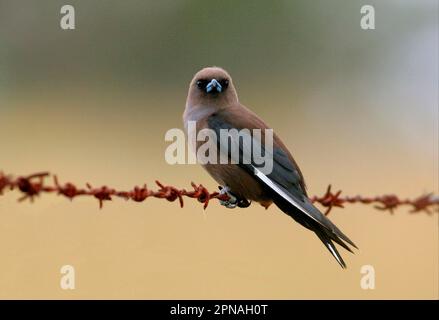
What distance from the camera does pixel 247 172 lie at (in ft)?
14.5

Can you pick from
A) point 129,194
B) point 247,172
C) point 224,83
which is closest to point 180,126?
point 224,83

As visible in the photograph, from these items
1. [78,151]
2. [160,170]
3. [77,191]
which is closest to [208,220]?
[160,170]

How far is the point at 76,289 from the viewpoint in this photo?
587 centimetres

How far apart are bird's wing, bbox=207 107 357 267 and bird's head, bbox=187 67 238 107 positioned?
29cm

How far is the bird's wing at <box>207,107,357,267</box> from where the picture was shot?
13.1 ft

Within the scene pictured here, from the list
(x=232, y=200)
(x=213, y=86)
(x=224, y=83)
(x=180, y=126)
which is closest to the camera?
(x=232, y=200)

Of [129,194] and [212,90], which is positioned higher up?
[212,90]

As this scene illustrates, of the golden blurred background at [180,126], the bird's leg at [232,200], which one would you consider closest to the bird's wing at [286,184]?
the bird's leg at [232,200]

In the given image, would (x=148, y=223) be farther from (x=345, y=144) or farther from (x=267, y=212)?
(x=345, y=144)

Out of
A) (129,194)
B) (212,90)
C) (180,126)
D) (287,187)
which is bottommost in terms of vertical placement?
(129,194)

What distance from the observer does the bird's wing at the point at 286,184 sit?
13.1 feet

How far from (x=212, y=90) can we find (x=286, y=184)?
0.92 m

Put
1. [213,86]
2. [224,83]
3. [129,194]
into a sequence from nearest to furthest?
[129,194] < [213,86] < [224,83]

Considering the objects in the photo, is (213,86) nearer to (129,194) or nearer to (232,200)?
(232,200)
